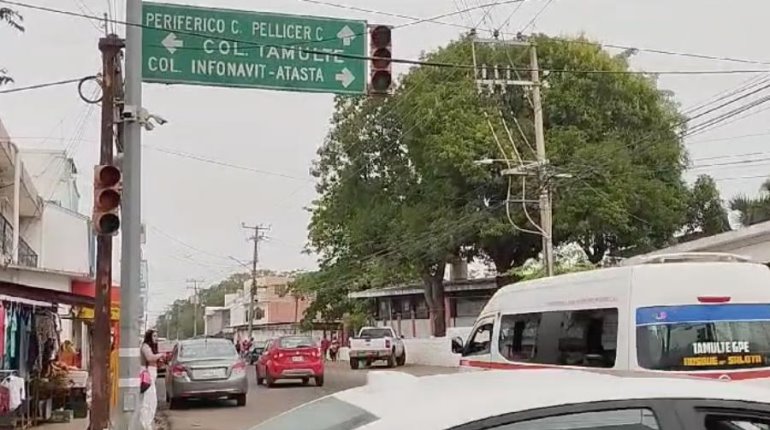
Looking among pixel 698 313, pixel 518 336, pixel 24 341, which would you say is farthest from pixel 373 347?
pixel 698 313

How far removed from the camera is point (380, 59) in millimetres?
13125

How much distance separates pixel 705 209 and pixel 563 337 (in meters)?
32.4

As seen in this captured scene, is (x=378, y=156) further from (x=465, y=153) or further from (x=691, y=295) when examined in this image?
(x=691, y=295)

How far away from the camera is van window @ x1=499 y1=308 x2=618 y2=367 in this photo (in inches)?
490

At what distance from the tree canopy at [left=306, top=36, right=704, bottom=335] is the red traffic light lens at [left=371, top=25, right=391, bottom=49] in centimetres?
2213

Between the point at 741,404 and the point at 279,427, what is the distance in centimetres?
166

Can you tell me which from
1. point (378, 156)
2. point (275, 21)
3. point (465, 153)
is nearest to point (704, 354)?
point (275, 21)

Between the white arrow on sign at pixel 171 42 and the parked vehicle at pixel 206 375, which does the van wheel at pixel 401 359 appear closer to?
the parked vehicle at pixel 206 375

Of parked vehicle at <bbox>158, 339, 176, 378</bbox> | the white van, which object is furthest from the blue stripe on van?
parked vehicle at <bbox>158, 339, 176, 378</bbox>

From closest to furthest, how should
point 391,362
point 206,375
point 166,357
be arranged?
point 206,375
point 166,357
point 391,362

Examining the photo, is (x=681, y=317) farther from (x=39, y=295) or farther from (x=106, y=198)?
(x=39, y=295)

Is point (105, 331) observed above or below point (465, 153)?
below

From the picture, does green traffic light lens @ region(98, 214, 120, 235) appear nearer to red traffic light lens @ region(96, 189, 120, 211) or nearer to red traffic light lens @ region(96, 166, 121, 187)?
red traffic light lens @ region(96, 189, 120, 211)

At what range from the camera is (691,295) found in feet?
39.0
